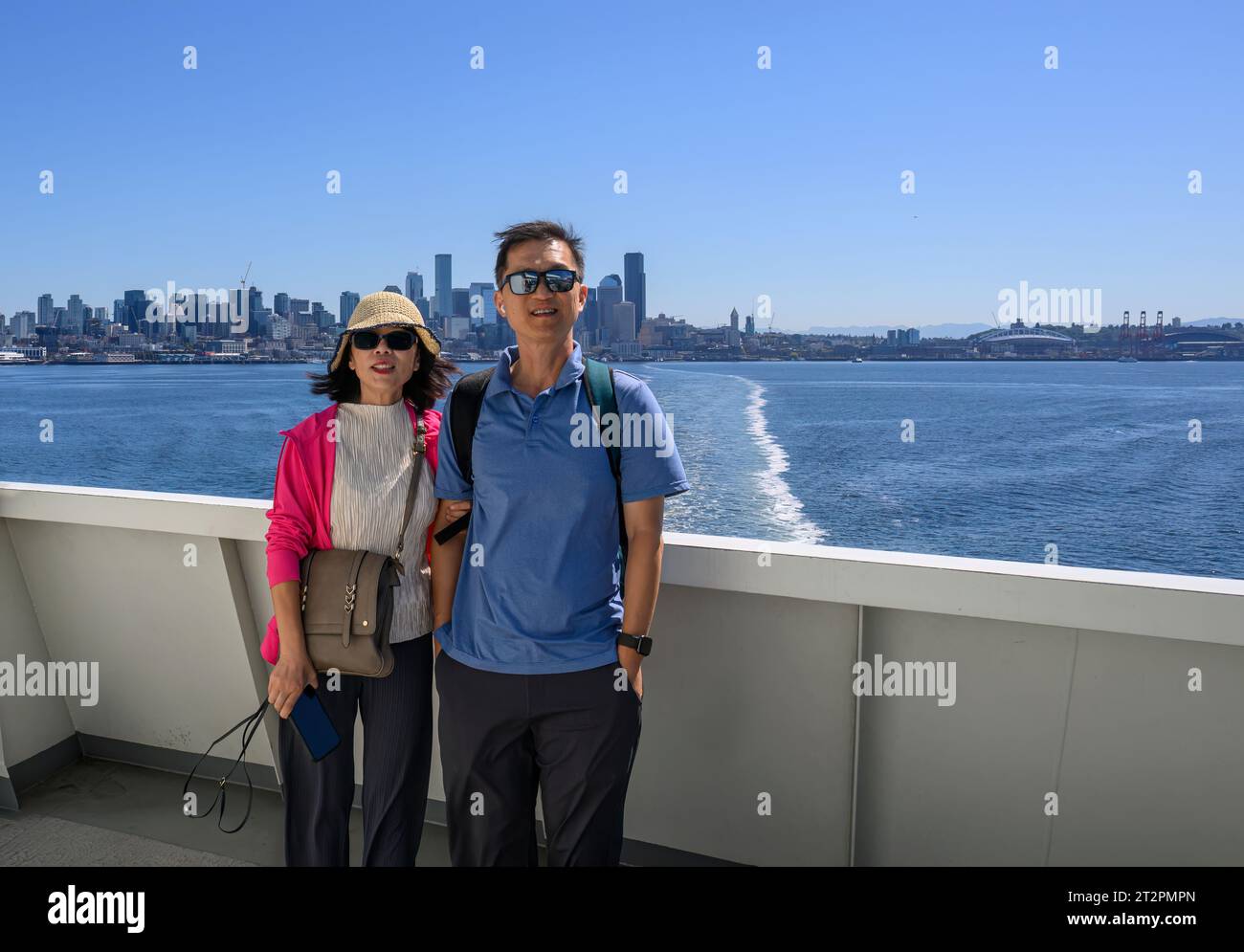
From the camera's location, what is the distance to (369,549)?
5.72 feet

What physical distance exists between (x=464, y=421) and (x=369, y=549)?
13.7 inches

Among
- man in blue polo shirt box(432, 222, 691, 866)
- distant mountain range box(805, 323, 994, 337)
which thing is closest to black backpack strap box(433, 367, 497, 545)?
man in blue polo shirt box(432, 222, 691, 866)

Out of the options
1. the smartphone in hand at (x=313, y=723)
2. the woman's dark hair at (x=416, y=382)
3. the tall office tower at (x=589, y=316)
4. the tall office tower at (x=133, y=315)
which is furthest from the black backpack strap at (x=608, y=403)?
the tall office tower at (x=133, y=315)

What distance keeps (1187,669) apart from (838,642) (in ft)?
2.25

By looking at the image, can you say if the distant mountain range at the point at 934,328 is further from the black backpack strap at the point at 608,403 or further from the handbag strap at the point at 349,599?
the handbag strap at the point at 349,599

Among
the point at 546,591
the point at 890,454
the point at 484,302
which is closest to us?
the point at 546,591

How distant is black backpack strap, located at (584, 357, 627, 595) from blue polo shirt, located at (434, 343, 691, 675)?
0.01 metres

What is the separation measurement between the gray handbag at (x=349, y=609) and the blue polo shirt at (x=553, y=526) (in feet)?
0.58

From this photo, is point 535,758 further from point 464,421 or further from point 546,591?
point 464,421

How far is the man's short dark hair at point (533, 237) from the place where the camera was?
1.64 m

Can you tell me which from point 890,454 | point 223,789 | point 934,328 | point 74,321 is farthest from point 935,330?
point 223,789

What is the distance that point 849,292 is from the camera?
80062mm
